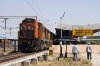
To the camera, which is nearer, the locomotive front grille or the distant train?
the distant train

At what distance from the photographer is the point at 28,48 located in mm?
30109

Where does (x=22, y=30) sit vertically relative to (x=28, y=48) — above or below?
above

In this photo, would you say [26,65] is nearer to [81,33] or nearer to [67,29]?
[81,33]

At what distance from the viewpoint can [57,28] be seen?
165 feet

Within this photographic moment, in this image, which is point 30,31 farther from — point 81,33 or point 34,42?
point 81,33

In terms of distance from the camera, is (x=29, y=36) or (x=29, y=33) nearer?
(x=29, y=36)

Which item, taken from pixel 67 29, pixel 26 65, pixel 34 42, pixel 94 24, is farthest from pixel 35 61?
pixel 94 24

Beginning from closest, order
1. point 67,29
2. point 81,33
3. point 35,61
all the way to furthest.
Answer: point 35,61 → point 81,33 → point 67,29

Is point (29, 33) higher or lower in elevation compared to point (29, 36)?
higher

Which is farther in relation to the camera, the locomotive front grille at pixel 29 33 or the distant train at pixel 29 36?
the locomotive front grille at pixel 29 33

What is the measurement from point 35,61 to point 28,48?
42.5ft

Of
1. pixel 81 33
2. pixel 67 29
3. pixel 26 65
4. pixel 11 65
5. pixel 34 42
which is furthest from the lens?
pixel 67 29

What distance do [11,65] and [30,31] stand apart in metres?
18.9

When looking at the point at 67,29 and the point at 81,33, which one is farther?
the point at 67,29
